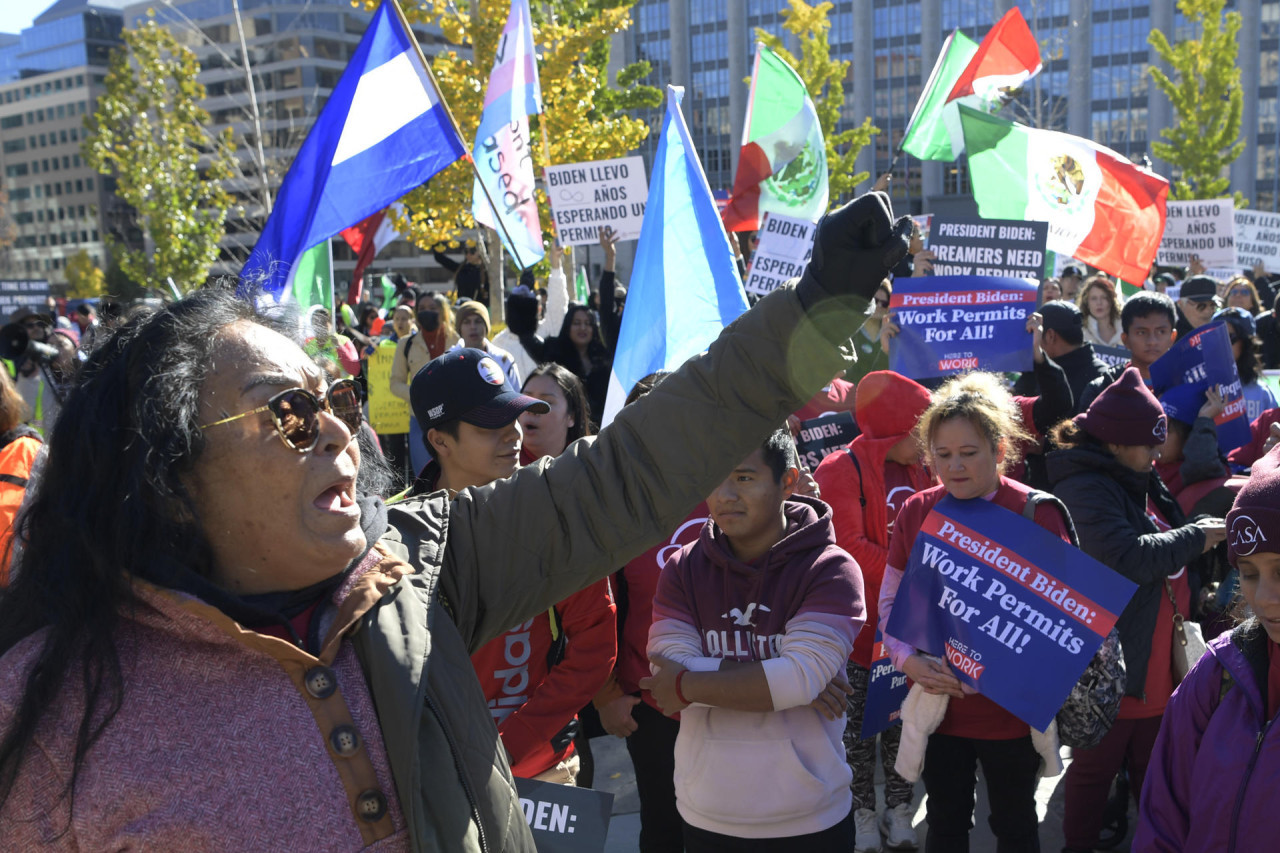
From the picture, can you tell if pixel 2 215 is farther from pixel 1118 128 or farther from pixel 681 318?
pixel 681 318

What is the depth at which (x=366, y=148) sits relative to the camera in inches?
199

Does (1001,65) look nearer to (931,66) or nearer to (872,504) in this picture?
(872,504)

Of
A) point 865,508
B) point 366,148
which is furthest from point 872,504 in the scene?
point 366,148

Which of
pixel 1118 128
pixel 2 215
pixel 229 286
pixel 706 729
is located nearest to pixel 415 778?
pixel 229 286

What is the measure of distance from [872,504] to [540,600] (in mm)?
2613

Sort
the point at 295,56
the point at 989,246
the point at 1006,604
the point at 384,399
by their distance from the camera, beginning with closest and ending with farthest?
1. the point at 1006,604
2. the point at 989,246
3. the point at 384,399
4. the point at 295,56

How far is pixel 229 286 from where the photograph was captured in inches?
72.3

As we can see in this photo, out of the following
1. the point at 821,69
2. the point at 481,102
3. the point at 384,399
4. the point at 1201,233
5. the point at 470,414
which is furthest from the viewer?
the point at 821,69

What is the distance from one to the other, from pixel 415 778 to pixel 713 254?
356cm

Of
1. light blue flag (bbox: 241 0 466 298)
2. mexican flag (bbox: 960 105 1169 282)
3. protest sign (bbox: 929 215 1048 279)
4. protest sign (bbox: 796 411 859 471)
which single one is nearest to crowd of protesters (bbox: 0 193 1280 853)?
protest sign (bbox: 796 411 859 471)

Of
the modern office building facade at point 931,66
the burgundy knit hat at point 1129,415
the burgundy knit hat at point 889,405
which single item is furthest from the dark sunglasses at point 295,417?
the modern office building facade at point 931,66

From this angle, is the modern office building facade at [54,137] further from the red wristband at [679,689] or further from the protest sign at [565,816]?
the protest sign at [565,816]

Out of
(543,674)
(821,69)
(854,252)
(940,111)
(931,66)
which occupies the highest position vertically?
(931,66)

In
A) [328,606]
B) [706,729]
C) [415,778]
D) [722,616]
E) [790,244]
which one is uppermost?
[790,244]
